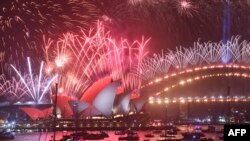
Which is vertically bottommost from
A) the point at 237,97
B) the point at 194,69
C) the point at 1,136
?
the point at 1,136

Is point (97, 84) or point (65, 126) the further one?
point (97, 84)

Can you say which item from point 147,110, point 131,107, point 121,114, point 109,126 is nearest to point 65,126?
point 109,126

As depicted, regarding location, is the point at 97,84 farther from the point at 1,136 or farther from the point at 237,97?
the point at 237,97

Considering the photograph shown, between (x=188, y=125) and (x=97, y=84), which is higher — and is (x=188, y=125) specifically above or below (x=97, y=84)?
below

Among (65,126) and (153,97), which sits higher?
(153,97)

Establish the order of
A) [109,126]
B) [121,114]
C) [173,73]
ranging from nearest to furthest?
1. [109,126]
2. [121,114]
3. [173,73]

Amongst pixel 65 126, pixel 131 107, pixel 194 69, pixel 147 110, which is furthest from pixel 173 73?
pixel 65 126

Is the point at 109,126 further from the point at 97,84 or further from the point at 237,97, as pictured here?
the point at 237,97

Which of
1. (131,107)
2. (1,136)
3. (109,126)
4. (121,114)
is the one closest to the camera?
(1,136)

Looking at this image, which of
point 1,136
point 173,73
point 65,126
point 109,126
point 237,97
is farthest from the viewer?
point 173,73
